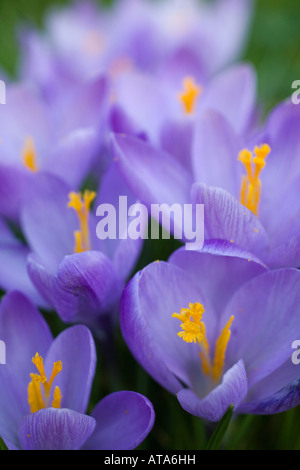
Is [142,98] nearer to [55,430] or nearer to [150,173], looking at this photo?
[150,173]

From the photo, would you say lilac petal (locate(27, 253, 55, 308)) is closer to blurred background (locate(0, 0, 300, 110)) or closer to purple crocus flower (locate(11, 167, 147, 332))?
purple crocus flower (locate(11, 167, 147, 332))

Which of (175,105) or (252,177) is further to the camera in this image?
(175,105)

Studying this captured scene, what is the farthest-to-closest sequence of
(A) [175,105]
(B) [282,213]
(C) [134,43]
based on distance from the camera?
1. (C) [134,43]
2. (A) [175,105]
3. (B) [282,213]

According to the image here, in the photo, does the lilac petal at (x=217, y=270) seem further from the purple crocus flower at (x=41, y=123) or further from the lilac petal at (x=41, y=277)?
the purple crocus flower at (x=41, y=123)

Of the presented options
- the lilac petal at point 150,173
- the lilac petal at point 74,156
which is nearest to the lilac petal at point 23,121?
the lilac petal at point 74,156

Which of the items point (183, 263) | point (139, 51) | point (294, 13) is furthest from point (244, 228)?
point (294, 13)

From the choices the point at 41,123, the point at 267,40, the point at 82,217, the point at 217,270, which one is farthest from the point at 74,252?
the point at 267,40

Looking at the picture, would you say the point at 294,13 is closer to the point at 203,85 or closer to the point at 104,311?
the point at 203,85
